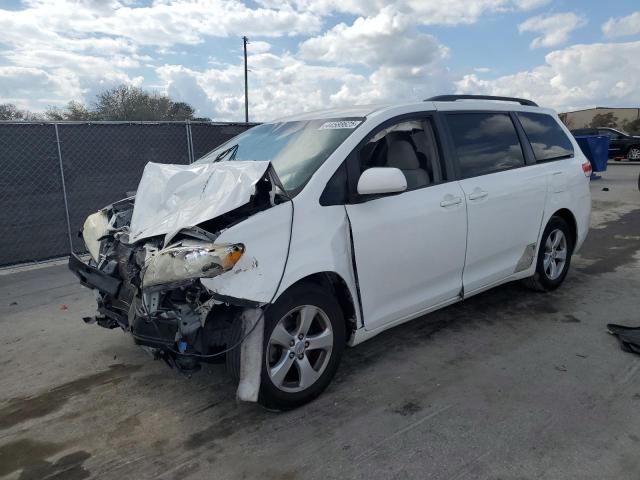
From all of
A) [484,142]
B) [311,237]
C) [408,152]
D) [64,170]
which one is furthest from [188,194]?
[64,170]

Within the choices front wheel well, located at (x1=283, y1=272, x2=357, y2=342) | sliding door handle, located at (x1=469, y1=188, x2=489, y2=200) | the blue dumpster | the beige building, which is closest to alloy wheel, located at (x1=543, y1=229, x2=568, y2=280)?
sliding door handle, located at (x1=469, y1=188, x2=489, y2=200)

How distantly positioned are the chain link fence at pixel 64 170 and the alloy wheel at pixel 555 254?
5.94 m

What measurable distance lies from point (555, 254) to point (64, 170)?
274 inches

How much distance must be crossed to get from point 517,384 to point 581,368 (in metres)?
0.60

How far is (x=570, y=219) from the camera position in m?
5.39

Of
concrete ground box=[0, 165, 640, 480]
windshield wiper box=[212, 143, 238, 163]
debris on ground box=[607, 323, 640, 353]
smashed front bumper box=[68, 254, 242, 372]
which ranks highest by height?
windshield wiper box=[212, 143, 238, 163]

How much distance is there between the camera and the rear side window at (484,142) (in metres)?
4.18

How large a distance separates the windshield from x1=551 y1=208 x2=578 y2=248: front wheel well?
276 cm

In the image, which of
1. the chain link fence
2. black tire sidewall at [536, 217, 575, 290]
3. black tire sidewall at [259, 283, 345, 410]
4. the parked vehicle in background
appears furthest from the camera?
the parked vehicle in background

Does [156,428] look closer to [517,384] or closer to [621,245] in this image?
[517,384]

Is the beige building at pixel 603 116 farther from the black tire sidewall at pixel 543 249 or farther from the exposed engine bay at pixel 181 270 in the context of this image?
the exposed engine bay at pixel 181 270

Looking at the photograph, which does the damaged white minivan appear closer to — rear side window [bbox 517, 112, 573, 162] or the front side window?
the front side window

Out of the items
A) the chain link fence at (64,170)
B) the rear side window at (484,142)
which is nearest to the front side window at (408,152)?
the rear side window at (484,142)

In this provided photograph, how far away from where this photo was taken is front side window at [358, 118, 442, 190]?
3.62 meters
